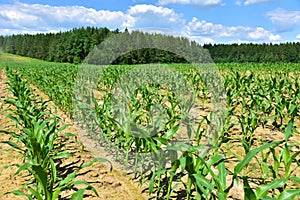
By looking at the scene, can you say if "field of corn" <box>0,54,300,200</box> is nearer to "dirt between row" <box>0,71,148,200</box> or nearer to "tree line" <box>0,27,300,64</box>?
"dirt between row" <box>0,71,148,200</box>

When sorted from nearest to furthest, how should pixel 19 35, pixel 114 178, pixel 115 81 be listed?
pixel 114 178 → pixel 115 81 → pixel 19 35

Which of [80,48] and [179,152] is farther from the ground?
[80,48]

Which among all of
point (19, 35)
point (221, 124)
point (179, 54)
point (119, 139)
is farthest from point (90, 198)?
point (19, 35)

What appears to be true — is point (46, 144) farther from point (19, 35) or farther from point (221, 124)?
point (19, 35)

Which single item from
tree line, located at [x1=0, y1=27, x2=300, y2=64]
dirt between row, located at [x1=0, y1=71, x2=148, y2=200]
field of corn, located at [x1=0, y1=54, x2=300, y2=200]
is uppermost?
tree line, located at [x1=0, y1=27, x2=300, y2=64]

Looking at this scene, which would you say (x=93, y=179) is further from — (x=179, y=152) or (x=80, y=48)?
(x=80, y=48)

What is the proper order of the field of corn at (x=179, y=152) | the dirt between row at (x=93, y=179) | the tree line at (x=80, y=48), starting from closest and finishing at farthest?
the field of corn at (x=179, y=152) < the dirt between row at (x=93, y=179) < the tree line at (x=80, y=48)

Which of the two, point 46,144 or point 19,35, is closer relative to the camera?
point 46,144

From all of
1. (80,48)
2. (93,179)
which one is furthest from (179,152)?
(80,48)

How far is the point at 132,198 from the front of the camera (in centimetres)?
284

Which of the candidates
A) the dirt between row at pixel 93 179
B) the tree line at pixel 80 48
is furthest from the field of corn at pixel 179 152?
the tree line at pixel 80 48

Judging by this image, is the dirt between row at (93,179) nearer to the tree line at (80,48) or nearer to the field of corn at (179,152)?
the field of corn at (179,152)

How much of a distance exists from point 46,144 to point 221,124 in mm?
2289

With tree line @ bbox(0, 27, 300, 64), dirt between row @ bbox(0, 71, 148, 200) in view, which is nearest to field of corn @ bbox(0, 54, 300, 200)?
dirt between row @ bbox(0, 71, 148, 200)
